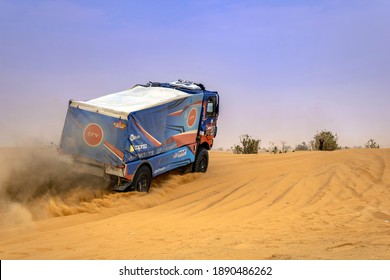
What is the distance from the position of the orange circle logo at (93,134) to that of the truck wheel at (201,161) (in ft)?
14.5

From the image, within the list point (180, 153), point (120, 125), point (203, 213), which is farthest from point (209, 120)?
point (203, 213)

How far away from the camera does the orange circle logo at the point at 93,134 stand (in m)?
12.1

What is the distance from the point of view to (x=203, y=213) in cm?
1088

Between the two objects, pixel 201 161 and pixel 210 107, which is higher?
pixel 210 107

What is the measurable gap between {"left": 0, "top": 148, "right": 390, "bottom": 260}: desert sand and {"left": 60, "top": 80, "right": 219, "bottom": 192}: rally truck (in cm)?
54

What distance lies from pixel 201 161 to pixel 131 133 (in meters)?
4.57

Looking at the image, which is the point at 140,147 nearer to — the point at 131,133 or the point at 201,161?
the point at 131,133

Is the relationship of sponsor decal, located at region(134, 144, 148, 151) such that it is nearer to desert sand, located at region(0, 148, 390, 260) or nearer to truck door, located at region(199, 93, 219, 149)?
desert sand, located at region(0, 148, 390, 260)

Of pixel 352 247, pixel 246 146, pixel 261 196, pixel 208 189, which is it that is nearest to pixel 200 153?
pixel 208 189

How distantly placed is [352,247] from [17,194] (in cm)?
799

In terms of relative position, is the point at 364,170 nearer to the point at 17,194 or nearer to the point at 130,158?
the point at 130,158

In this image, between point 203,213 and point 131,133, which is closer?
point 203,213

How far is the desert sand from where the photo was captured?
735 cm

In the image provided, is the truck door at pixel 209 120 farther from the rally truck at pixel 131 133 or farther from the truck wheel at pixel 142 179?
the truck wheel at pixel 142 179
